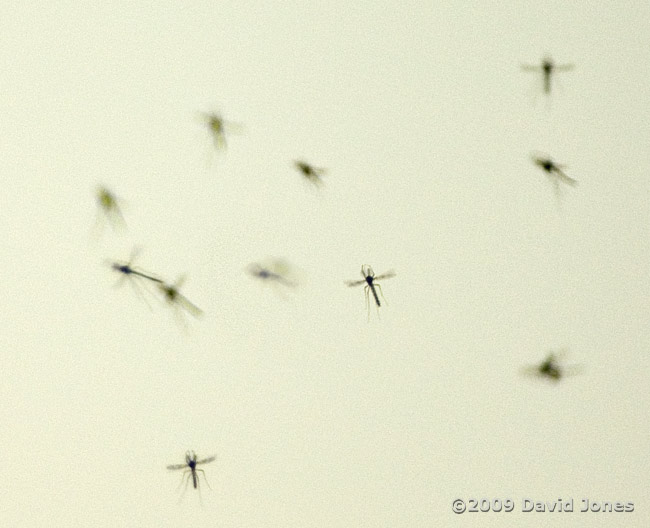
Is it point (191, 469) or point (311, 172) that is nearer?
point (191, 469)

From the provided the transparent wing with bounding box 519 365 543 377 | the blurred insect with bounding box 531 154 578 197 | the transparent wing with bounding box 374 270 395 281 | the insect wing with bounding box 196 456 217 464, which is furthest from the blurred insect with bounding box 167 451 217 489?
the blurred insect with bounding box 531 154 578 197

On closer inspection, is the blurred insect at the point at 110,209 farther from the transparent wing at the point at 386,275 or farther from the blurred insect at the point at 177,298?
the transparent wing at the point at 386,275

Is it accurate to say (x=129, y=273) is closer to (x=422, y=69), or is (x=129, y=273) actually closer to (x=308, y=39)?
(x=308, y=39)

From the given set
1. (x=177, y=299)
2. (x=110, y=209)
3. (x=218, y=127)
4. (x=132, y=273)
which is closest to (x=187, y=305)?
(x=177, y=299)

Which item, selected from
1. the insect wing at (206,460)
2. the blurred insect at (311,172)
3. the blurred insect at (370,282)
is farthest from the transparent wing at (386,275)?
the insect wing at (206,460)

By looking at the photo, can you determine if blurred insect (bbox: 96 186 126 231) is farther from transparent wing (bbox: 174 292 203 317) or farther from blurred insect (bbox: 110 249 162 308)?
transparent wing (bbox: 174 292 203 317)

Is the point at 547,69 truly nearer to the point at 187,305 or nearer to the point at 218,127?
the point at 218,127

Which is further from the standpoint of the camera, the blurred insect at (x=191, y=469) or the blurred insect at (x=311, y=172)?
the blurred insect at (x=311, y=172)

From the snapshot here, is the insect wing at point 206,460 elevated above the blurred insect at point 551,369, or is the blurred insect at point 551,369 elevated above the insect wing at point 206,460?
the blurred insect at point 551,369
